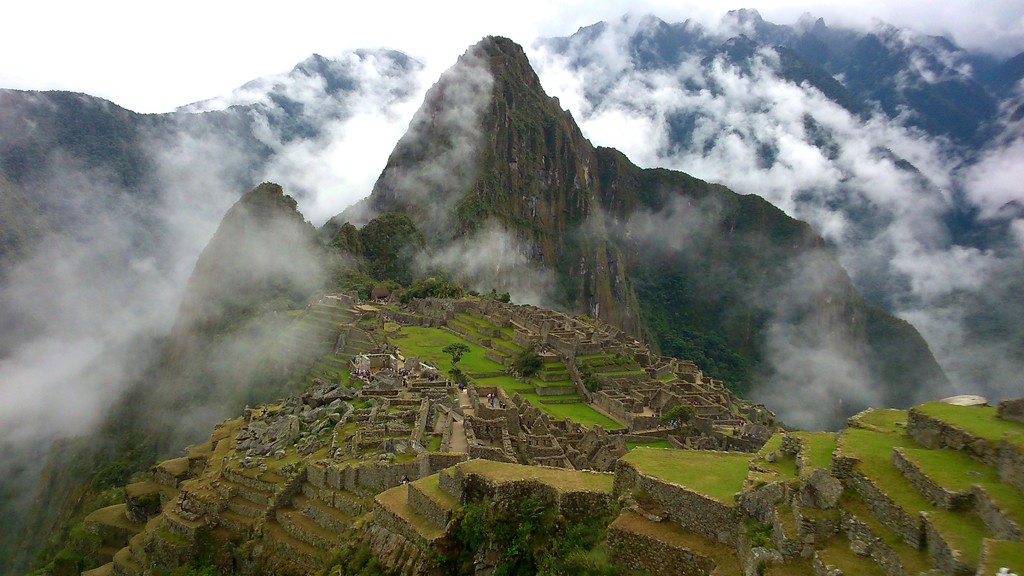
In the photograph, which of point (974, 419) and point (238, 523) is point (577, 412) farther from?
point (974, 419)

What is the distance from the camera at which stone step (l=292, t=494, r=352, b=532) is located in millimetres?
17609

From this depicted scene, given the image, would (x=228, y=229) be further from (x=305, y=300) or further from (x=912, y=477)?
(x=912, y=477)

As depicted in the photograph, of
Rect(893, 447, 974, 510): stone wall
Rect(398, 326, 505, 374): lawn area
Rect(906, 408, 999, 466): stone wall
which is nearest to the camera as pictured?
Rect(893, 447, 974, 510): stone wall

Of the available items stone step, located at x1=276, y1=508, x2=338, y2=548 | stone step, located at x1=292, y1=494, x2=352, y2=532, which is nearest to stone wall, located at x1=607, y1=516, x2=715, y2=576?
stone step, located at x1=292, y1=494, x2=352, y2=532

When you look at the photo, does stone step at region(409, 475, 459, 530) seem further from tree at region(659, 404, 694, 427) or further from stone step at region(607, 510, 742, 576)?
tree at region(659, 404, 694, 427)

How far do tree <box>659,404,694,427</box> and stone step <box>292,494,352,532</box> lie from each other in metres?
29.6

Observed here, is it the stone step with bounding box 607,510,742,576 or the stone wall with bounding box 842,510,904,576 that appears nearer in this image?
the stone wall with bounding box 842,510,904,576

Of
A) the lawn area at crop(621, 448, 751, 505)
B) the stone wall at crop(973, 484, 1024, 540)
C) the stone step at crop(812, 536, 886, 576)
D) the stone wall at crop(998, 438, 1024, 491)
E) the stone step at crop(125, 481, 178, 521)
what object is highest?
the stone wall at crop(998, 438, 1024, 491)

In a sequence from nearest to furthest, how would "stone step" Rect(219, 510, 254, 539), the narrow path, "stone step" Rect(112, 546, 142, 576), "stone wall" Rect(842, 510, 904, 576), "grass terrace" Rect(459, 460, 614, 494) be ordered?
"stone wall" Rect(842, 510, 904, 576) < "grass terrace" Rect(459, 460, 614, 494) < the narrow path < "stone step" Rect(219, 510, 254, 539) < "stone step" Rect(112, 546, 142, 576)

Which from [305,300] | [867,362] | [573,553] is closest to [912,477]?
[573,553]

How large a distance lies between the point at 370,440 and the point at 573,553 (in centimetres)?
1022

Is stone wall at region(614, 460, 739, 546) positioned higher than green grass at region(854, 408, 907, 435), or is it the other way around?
green grass at region(854, 408, 907, 435)

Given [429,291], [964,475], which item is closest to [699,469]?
[964,475]

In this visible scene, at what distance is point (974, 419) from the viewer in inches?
370
